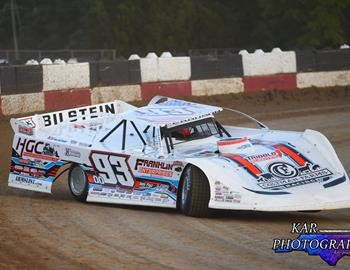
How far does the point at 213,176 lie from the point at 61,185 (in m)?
3.45

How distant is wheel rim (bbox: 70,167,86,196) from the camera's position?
9.27 metres

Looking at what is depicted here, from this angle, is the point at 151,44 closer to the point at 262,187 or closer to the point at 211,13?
the point at 211,13

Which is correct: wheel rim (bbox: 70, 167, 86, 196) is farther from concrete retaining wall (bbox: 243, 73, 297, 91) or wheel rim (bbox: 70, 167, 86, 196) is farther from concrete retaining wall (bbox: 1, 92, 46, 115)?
concrete retaining wall (bbox: 243, 73, 297, 91)

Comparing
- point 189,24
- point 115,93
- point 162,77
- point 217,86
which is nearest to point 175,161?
point 115,93

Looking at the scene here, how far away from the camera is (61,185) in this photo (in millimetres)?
10672

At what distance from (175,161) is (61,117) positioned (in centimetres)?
244

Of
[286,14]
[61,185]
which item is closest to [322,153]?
[61,185]

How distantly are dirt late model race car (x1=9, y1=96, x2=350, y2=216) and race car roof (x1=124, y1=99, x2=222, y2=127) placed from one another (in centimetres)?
1

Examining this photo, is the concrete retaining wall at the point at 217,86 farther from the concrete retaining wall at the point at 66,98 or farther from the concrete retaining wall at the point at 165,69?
the concrete retaining wall at the point at 66,98

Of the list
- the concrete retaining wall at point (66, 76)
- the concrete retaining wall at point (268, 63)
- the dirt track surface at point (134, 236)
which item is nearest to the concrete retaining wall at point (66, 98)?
the concrete retaining wall at point (66, 76)

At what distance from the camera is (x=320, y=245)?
5871 millimetres

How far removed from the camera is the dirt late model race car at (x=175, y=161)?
7.75m

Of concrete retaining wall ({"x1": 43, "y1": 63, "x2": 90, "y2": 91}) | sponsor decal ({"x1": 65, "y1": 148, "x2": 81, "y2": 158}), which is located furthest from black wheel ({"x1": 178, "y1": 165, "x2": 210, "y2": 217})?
concrete retaining wall ({"x1": 43, "y1": 63, "x2": 90, "y2": 91})

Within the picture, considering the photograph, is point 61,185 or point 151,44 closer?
point 61,185
